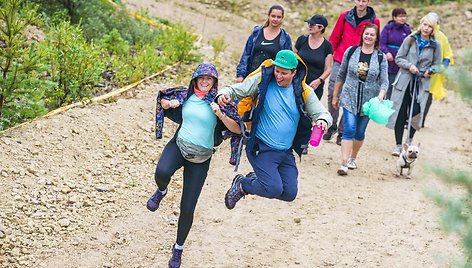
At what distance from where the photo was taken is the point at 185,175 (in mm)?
6297

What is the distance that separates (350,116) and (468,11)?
571 inches

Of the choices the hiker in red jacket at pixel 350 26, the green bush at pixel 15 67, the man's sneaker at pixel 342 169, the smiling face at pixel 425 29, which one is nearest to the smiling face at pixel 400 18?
the hiker in red jacket at pixel 350 26

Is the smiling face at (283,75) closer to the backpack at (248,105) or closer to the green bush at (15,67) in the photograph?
the backpack at (248,105)

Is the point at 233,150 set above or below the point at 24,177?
above

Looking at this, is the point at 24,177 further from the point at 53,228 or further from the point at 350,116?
the point at 350,116

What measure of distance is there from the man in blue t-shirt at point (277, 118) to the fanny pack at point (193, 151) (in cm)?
50

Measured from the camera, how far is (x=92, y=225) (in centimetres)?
729

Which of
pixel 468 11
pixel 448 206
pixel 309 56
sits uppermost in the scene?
pixel 448 206

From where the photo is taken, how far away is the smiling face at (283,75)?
632 cm

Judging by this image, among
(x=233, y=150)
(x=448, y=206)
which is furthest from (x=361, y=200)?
(x=448, y=206)

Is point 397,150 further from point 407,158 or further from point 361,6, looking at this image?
point 361,6

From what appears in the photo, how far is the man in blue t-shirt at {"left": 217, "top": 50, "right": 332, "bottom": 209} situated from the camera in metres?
6.37

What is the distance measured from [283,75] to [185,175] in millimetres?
1163

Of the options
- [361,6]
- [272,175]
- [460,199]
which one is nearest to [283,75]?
[272,175]
